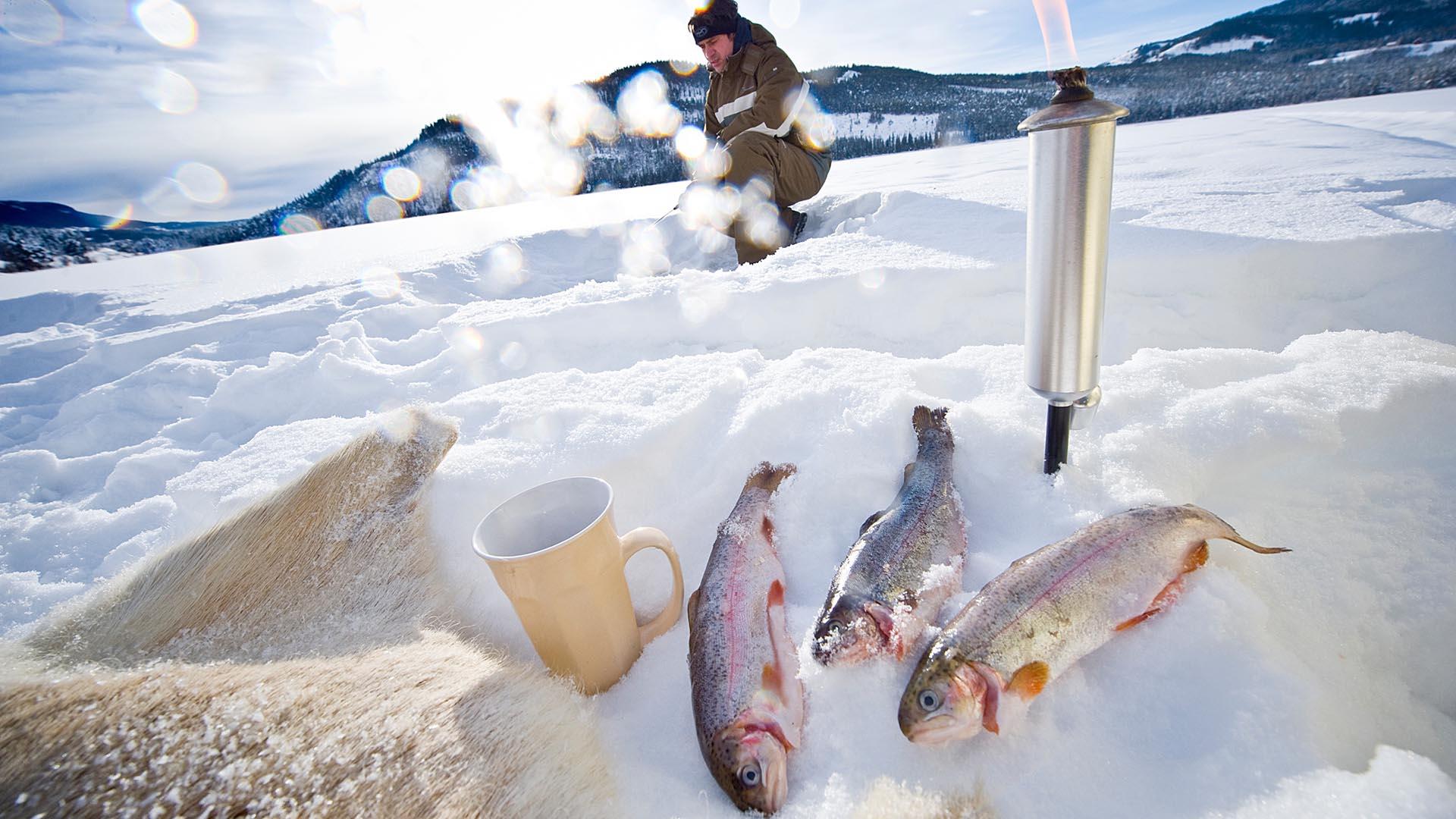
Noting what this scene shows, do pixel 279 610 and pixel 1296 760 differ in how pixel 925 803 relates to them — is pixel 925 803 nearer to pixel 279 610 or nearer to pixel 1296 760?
pixel 1296 760

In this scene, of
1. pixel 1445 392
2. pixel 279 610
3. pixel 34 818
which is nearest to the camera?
pixel 34 818

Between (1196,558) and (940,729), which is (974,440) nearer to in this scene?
(1196,558)

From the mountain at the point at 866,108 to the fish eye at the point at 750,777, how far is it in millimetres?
30217

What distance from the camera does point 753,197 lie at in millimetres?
5188

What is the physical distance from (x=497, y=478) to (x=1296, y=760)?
177cm

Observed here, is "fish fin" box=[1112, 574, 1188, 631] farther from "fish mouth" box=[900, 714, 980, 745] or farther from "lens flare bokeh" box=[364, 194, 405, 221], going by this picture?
"lens flare bokeh" box=[364, 194, 405, 221]

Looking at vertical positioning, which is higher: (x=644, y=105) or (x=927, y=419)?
(x=644, y=105)

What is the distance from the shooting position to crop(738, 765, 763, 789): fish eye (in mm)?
901

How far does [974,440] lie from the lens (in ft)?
5.19

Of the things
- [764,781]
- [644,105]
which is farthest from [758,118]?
[644,105]

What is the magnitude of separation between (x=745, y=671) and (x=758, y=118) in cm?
508

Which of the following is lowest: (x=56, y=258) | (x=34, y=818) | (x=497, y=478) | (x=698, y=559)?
(x=698, y=559)

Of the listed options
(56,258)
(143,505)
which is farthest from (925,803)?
(56,258)

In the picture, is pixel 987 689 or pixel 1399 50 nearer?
pixel 987 689
